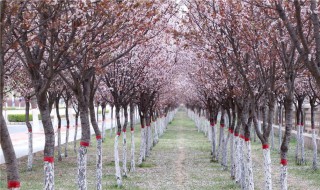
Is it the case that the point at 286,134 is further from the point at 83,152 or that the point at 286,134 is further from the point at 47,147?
the point at 47,147

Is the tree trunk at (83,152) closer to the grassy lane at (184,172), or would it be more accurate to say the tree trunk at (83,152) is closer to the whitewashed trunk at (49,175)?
the whitewashed trunk at (49,175)

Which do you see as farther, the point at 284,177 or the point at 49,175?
the point at 284,177

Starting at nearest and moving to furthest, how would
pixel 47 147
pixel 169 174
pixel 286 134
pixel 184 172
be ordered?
pixel 47 147 < pixel 286 134 < pixel 169 174 < pixel 184 172

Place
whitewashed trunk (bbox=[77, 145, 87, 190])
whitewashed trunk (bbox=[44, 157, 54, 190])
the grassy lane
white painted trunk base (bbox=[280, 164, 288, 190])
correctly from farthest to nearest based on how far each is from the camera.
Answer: the grassy lane < whitewashed trunk (bbox=[77, 145, 87, 190]) < white painted trunk base (bbox=[280, 164, 288, 190]) < whitewashed trunk (bbox=[44, 157, 54, 190])

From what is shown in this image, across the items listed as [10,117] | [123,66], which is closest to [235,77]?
[123,66]

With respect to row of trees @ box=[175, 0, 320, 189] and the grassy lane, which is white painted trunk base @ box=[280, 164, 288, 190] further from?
the grassy lane

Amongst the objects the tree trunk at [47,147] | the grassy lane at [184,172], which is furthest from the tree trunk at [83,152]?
the grassy lane at [184,172]

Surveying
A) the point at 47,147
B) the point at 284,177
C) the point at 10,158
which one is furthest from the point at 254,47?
the point at 10,158

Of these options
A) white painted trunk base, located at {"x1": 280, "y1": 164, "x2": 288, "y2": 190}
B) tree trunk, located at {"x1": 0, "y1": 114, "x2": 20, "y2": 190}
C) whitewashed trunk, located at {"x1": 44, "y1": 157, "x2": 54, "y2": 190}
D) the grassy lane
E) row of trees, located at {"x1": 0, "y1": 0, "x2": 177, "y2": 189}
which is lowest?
the grassy lane

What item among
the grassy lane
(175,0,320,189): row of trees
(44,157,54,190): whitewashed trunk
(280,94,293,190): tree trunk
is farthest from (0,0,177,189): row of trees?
(280,94,293,190): tree trunk

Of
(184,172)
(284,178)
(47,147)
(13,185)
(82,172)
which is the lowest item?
(184,172)

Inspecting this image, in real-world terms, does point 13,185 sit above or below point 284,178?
above

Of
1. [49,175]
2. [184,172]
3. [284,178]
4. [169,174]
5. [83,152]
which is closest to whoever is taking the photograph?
[49,175]

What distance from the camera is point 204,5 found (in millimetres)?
12492
